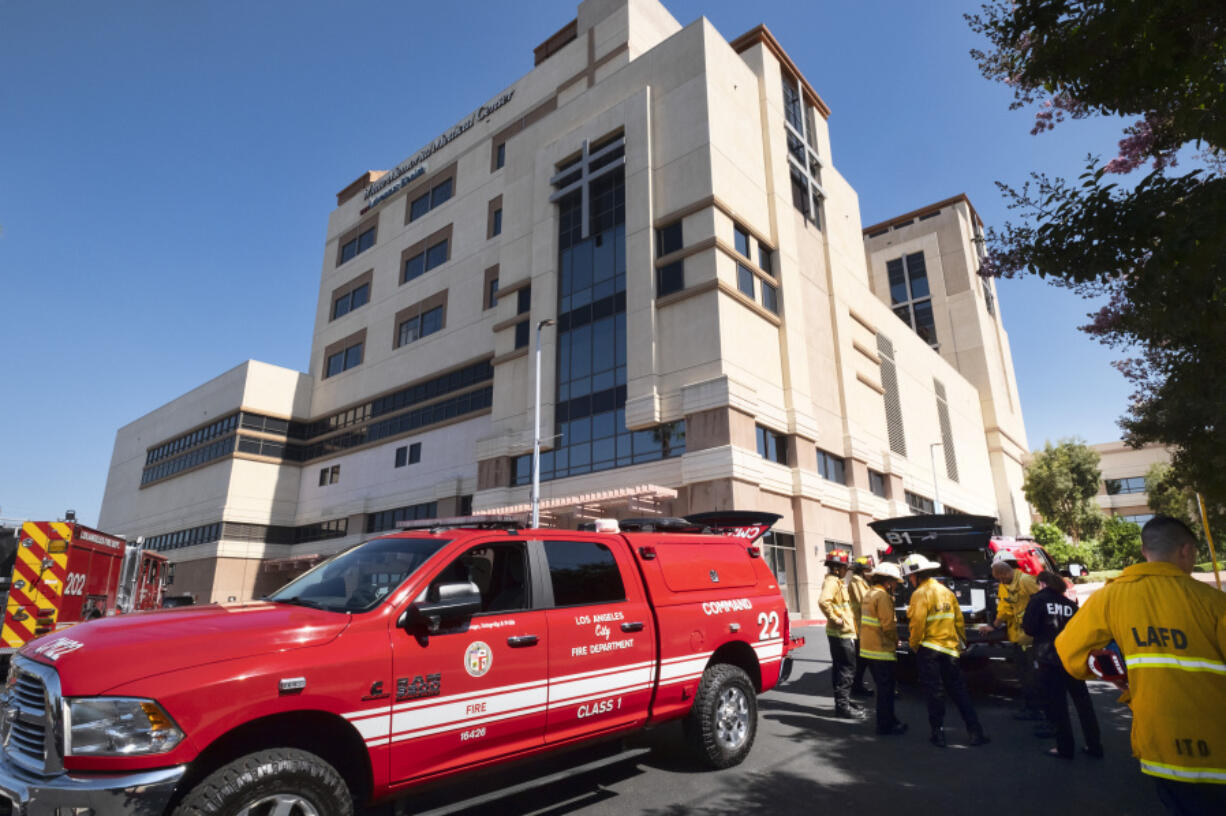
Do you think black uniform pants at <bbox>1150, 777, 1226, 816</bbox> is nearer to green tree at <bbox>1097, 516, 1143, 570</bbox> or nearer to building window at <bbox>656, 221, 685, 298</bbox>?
building window at <bbox>656, 221, 685, 298</bbox>

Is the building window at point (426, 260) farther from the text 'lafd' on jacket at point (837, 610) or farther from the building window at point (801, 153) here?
the text 'lafd' on jacket at point (837, 610)

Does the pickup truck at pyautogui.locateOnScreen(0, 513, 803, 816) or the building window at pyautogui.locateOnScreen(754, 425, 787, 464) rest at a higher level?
the building window at pyautogui.locateOnScreen(754, 425, 787, 464)

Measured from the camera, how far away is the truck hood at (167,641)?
305 cm

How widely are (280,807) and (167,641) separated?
102 cm

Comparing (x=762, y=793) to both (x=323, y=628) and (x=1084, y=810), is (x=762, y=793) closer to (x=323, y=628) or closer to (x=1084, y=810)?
(x=1084, y=810)

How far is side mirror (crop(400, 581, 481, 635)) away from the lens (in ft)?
12.4

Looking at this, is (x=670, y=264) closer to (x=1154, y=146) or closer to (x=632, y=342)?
(x=632, y=342)

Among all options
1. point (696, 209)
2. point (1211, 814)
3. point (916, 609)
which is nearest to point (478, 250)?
point (696, 209)

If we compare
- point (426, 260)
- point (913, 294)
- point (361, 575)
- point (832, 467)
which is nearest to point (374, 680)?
point (361, 575)

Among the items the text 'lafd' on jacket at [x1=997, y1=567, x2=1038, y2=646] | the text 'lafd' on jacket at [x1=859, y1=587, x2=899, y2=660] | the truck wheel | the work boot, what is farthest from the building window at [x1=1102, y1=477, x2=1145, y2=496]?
the truck wheel

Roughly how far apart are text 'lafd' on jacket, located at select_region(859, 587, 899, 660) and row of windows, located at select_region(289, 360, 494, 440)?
29.5m

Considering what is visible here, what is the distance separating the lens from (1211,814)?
2770 mm

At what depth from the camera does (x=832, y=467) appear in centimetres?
3058

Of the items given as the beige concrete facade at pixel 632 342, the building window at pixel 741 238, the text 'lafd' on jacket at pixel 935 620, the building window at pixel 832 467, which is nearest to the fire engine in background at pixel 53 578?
the text 'lafd' on jacket at pixel 935 620
